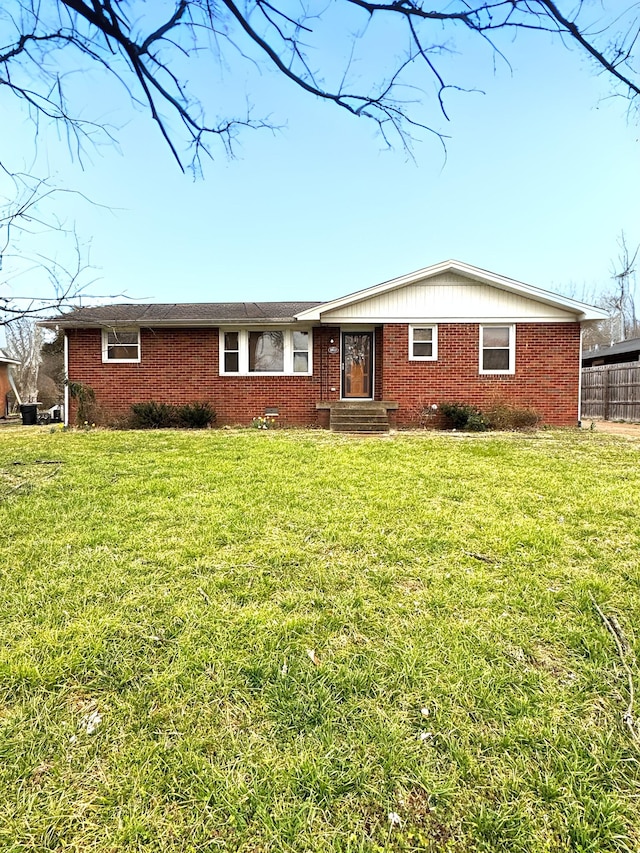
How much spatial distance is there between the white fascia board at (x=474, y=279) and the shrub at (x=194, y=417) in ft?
12.5

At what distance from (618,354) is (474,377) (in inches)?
448

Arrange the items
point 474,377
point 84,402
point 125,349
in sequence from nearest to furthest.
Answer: point 474,377, point 84,402, point 125,349

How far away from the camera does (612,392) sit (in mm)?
17484

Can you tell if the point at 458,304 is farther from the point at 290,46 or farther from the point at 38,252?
the point at 38,252

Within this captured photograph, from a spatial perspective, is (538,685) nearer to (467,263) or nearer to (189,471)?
(189,471)

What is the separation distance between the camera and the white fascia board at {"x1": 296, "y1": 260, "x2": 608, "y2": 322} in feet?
40.0

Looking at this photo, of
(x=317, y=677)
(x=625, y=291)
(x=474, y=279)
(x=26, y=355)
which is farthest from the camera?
(x=625, y=291)

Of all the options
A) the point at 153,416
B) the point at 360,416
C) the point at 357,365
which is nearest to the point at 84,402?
the point at 153,416

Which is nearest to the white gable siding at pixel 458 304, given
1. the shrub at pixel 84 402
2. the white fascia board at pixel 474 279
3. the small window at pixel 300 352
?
the white fascia board at pixel 474 279

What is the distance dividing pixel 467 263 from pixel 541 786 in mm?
12384

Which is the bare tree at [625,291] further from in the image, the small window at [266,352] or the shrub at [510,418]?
the small window at [266,352]

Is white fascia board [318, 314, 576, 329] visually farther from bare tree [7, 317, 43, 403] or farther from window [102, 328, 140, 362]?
bare tree [7, 317, 43, 403]

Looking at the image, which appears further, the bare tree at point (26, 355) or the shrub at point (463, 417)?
the bare tree at point (26, 355)

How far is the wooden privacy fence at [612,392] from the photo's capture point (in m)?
16.4
